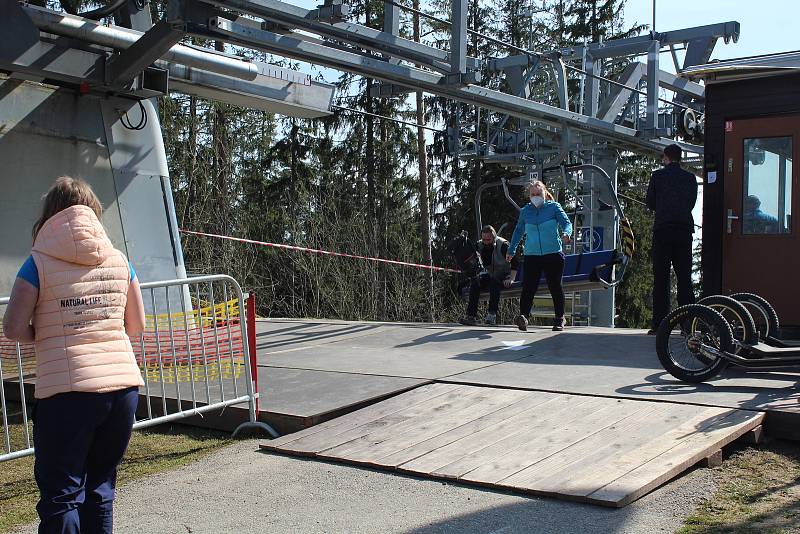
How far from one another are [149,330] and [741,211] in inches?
257

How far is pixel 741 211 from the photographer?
999cm

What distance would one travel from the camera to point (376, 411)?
6949 millimetres

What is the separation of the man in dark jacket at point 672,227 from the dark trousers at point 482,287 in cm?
345

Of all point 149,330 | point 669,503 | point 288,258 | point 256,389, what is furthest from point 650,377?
point 288,258

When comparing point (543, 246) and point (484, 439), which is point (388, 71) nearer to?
point (543, 246)

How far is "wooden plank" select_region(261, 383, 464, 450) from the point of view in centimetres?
655

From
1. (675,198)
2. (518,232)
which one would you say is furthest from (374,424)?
(518,232)

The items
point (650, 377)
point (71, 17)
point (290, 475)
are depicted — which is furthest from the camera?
point (71, 17)

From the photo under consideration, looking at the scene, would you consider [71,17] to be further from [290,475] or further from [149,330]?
[290,475]

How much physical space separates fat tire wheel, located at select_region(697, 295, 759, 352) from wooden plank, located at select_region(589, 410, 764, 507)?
1.19m

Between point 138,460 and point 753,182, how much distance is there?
23.5 feet

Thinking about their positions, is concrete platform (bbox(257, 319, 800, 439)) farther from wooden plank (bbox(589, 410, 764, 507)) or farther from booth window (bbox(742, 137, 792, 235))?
booth window (bbox(742, 137, 792, 235))

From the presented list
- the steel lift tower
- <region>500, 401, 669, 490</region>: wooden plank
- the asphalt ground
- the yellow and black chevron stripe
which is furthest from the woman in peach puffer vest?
the yellow and black chevron stripe

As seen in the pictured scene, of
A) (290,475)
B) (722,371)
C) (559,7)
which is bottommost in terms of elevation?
(290,475)
